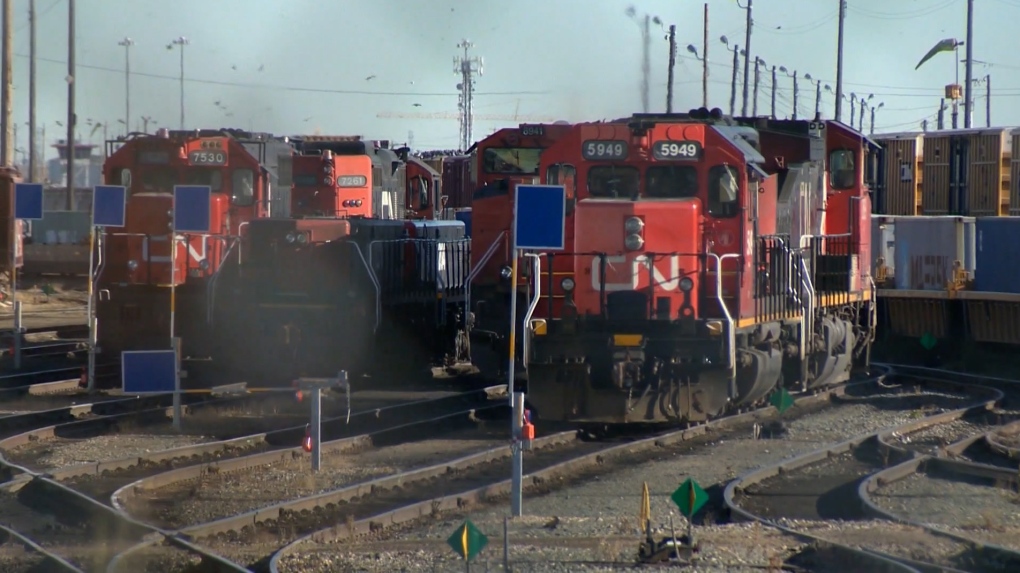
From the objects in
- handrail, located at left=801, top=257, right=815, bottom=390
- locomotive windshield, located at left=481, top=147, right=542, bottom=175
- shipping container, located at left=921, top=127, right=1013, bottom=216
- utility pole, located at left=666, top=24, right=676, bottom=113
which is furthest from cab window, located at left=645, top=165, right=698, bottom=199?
utility pole, located at left=666, top=24, right=676, bottom=113

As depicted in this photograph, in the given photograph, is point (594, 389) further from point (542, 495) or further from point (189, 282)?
point (189, 282)

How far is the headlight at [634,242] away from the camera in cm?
1201

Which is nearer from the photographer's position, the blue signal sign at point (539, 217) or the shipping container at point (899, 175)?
the blue signal sign at point (539, 217)

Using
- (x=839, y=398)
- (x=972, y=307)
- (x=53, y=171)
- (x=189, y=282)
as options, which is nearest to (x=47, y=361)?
(x=189, y=282)

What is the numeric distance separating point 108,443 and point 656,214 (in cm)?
624

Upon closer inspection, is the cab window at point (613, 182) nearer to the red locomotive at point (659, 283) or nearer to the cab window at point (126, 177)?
the red locomotive at point (659, 283)

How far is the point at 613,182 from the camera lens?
492 inches

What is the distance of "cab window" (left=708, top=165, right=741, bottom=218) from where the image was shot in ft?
40.1

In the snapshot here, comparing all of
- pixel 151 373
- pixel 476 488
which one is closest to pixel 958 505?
pixel 476 488

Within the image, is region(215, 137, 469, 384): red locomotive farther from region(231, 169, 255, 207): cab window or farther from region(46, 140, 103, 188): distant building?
region(46, 140, 103, 188): distant building

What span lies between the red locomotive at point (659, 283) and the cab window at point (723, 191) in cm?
1

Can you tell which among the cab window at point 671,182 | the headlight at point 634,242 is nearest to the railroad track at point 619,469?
the headlight at point 634,242

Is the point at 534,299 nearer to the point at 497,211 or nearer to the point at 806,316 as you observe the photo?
the point at 497,211

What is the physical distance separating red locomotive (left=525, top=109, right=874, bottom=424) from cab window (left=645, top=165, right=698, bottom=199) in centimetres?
1
